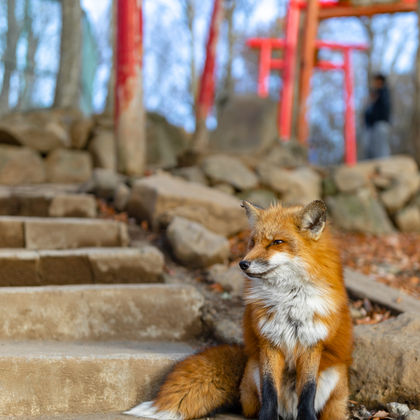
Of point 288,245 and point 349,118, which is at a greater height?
point 349,118

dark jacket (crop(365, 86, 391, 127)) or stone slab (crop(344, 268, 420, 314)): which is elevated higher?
dark jacket (crop(365, 86, 391, 127))

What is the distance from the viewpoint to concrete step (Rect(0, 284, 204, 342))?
9.59 feet

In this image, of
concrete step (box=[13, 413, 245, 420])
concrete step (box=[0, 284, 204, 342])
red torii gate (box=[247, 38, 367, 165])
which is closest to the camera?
concrete step (box=[13, 413, 245, 420])

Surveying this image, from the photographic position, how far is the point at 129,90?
18.5 ft

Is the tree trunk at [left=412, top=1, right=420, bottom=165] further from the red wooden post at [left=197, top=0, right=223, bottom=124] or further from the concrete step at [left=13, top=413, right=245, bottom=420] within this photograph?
the concrete step at [left=13, top=413, right=245, bottom=420]

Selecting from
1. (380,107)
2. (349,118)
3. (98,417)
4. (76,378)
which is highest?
(349,118)

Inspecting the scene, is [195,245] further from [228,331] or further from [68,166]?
[68,166]

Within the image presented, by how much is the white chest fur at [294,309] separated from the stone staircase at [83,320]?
0.64 metres

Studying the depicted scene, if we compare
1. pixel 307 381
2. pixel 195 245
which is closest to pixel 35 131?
pixel 195 245

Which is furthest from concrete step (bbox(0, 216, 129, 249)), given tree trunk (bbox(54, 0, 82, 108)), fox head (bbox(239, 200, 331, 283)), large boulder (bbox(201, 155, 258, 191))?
tree trunk (bbox(54, 0, 82, 108))

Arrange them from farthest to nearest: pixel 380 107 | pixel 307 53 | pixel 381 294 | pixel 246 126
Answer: pixel 307 53, pixel 380 107, pixel 246 126, pixel 381 294

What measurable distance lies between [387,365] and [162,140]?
7207 mm

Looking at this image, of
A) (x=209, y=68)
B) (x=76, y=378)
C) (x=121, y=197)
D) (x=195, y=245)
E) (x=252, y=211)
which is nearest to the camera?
(x=76, y=378)

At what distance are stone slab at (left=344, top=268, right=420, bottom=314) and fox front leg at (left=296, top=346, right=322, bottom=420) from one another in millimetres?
1199
